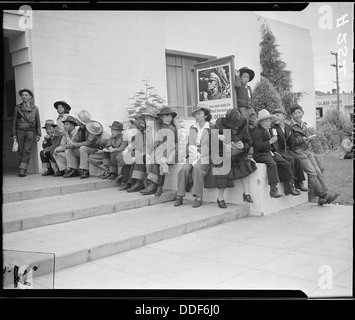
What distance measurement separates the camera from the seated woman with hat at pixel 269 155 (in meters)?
5.36

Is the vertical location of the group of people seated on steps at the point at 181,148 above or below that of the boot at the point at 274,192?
above

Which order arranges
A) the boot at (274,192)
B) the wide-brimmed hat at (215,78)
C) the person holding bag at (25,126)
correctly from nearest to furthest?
the person holding bag at (25,126)
the boot at (274,192)
the wide-brimmed hat at (215,78)

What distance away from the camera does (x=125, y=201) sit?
16.5ft

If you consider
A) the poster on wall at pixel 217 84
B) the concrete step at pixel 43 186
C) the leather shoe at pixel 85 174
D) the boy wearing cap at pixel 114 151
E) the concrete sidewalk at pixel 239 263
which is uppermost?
the poster on wall at pixel 217 84

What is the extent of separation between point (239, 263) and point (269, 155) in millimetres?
2244

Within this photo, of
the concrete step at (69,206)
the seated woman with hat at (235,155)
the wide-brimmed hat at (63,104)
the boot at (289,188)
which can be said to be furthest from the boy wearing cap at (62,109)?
the boot at (289,188)

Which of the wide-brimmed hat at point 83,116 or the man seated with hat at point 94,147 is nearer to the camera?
the wide-brimmed hat at point 83,116

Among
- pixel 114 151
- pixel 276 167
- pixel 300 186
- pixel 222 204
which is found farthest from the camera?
pixel 114 151

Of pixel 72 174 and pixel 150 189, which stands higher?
pixel 72 174

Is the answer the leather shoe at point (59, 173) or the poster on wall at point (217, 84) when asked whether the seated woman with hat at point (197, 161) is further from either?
the leather shoe at point (59, 173)

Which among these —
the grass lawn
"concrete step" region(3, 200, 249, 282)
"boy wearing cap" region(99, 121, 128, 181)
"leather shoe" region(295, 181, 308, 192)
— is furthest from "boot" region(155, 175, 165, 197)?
the grass lawn

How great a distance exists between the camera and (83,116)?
19.3 feet

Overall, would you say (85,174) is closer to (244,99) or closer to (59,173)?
(59,173)

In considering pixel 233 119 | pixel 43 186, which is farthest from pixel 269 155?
pixel 43 186
